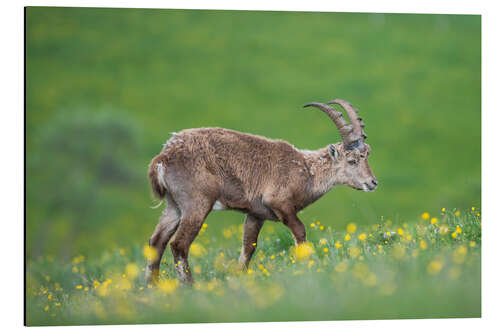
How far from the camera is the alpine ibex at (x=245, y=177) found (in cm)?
746

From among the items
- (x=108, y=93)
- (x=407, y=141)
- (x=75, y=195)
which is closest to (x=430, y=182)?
(x=407, y=141)

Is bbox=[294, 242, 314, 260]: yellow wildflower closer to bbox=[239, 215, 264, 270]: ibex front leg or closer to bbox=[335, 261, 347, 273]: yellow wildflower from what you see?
bbox=[335, 261, 347, 273]: yellow wildflower

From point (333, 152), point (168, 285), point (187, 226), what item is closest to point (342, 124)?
point (333, 152)

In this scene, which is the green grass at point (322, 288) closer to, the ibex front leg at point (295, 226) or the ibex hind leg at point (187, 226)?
the ibex front leg at point (295, 226)

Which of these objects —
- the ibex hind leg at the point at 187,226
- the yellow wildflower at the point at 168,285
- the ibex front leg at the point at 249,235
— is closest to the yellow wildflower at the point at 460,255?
the ibex front leg at the point at 249,235

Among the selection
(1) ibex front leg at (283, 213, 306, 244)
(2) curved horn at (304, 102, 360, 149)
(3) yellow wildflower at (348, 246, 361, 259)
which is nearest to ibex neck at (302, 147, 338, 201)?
(2) curved horn at (304, 102, 360, 149)

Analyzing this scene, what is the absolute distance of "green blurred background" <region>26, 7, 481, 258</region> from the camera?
819 cm

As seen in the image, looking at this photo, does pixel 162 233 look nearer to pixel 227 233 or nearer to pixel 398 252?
pixel 227 233

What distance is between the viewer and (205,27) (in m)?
8.64

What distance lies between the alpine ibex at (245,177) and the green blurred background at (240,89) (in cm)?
Answer: 62
